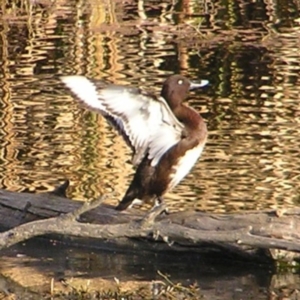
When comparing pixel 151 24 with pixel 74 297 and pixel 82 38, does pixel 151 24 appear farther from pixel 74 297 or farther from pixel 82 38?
pixel 74 297

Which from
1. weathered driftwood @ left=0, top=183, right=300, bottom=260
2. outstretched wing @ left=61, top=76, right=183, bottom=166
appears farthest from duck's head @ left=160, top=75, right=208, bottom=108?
weathered driftwood @ left=0, top=183, right=300, bottom=260

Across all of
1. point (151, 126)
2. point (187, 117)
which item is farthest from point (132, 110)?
point (187, 117)

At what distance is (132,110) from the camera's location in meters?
6.45

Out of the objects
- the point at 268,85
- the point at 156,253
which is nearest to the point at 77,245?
the point at 156,253

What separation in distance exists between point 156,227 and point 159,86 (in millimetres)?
5616

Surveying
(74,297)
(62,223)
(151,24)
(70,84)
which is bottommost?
(151,24)

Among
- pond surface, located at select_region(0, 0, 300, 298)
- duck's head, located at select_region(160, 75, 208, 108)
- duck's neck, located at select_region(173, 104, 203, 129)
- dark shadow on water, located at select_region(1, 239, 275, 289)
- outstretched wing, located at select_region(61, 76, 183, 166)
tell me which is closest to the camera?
outstretched wing, located at select_region(61, 76, 183, 166)

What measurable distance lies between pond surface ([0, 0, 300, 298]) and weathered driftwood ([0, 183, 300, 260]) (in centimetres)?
101

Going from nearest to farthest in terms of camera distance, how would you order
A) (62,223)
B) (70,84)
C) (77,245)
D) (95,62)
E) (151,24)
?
(62,223), (70,84), (77,245), (95,62), (151,24)

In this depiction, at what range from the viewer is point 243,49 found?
14164 millimetres

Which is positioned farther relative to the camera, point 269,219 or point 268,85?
point 268,85

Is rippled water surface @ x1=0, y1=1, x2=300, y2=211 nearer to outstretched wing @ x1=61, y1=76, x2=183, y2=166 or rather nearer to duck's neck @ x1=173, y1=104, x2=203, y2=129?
duck's neck @ x1=173, y1=104, x2=203, y2=129

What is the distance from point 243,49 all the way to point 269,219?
26.1ft

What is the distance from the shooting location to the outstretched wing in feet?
20.9
